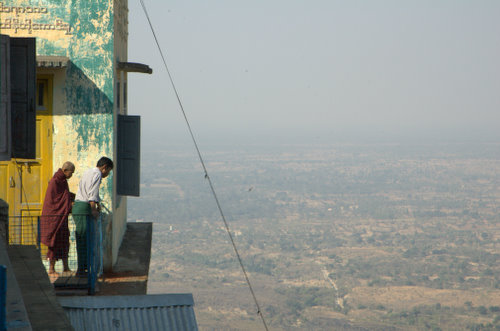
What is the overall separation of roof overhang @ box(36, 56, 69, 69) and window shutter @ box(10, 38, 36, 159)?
1.50 metres

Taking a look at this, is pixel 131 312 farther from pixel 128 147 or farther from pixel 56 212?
pixel 128 147

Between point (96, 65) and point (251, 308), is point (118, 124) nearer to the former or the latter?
point (96, 65)

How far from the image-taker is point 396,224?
14800cm

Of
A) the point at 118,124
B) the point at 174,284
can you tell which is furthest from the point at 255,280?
the point at 118,124

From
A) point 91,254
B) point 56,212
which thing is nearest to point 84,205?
point 56,212

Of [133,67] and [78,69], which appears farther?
[133,67]

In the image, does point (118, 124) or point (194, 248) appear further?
point (194, 248)

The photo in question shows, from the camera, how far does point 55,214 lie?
25.3 feet

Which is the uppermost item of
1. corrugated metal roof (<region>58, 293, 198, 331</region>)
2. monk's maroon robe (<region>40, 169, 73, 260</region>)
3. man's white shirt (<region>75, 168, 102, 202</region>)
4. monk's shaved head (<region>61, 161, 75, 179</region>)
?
monk's shaved head (<region>61, 161, 75, 179</region>)

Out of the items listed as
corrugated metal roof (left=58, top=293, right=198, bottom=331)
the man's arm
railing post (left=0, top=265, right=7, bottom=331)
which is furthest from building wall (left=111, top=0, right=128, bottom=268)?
railing post (left=0, top=265, right=7, bottom=331)

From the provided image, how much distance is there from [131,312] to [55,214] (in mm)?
2129

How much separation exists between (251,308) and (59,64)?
7320 cm

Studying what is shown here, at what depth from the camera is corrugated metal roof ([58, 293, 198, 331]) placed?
591cm

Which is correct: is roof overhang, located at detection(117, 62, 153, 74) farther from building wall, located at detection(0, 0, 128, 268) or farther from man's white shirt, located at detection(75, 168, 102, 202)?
man's white shirt, located at detection(75, 168, 102, 202)
